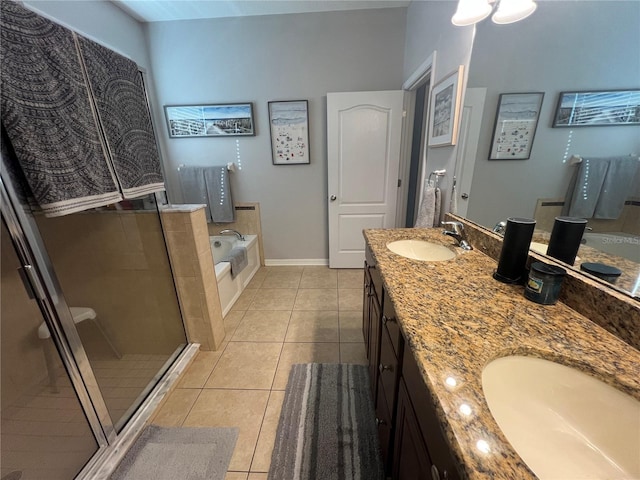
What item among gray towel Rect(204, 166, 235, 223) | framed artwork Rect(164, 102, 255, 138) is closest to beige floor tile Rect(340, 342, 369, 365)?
gray towel Rect(204, 166, 235, 223)

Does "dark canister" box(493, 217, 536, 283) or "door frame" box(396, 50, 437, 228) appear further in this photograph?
"door frame" box(396, 50, 437, 228)

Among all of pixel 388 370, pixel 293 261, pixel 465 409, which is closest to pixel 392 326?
pixel 388 370

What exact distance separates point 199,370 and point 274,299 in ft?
3.11

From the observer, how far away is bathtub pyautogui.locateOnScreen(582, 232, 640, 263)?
665mm

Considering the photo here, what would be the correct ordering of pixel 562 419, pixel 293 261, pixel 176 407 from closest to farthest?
pixel 562 419, pixel 176 407, pixel 293 261

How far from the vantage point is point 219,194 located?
2.85 metres

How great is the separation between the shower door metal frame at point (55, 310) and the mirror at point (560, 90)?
1.87 meters

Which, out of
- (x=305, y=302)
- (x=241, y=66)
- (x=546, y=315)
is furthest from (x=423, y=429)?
(x=241, y=66)

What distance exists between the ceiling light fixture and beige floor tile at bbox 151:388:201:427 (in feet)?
7.94

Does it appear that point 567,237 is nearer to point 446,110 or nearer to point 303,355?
point 446,110

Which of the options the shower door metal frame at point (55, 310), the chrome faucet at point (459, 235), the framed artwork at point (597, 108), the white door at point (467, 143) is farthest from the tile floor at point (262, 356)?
the framed artwork at point (597, 108)

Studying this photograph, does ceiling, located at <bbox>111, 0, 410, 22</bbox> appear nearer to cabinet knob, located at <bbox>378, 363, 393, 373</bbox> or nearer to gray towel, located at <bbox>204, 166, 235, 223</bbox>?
gray towel, located at <bbox>204, 166, 235, 223</bbox>

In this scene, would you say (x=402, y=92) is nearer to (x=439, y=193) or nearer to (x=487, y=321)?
(x=439, y=193)

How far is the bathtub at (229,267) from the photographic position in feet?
7.30
